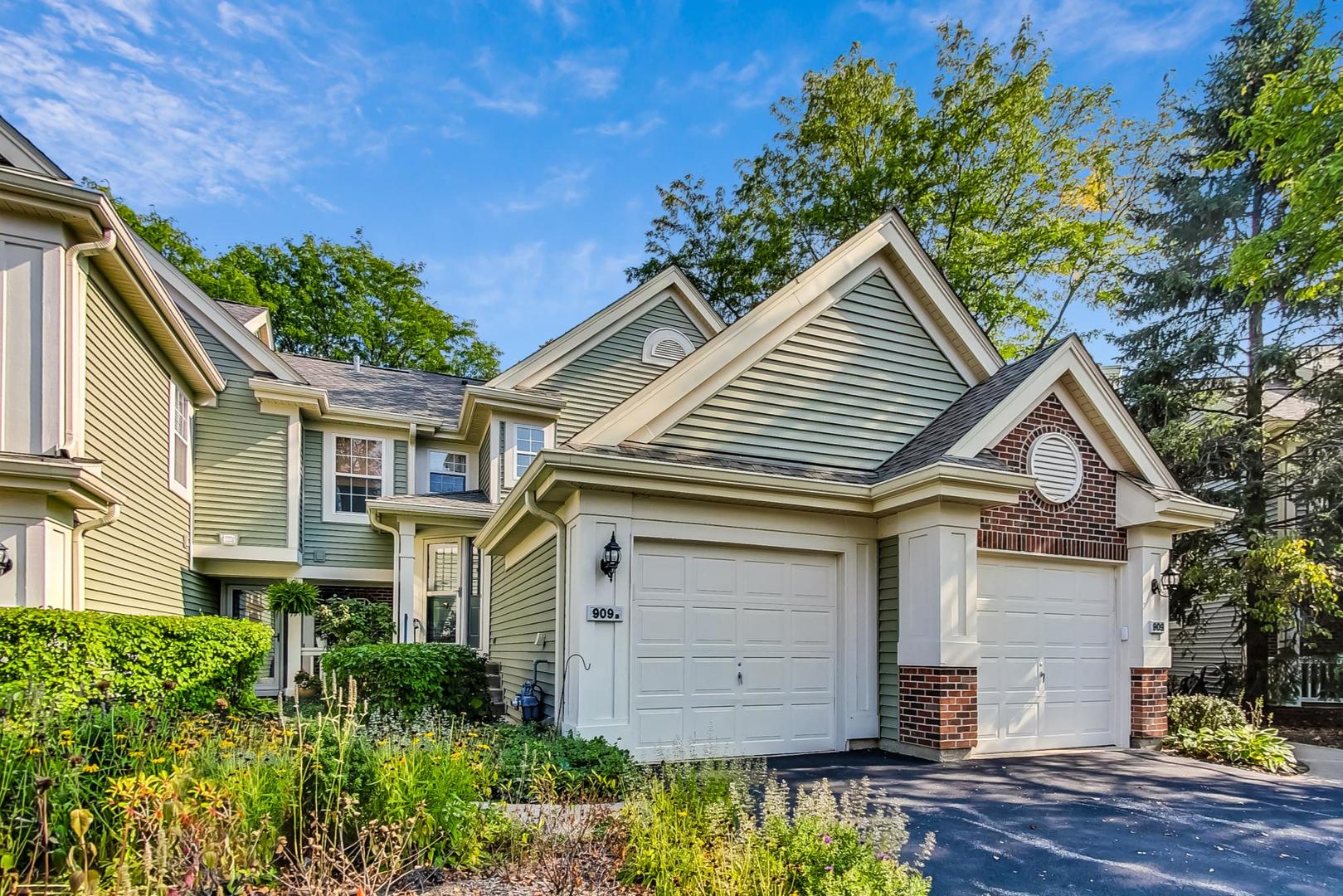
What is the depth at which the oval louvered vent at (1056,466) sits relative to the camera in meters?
8.56

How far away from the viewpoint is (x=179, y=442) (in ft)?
39.2

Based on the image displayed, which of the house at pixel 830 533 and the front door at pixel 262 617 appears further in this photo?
the front door at pixel 262 617

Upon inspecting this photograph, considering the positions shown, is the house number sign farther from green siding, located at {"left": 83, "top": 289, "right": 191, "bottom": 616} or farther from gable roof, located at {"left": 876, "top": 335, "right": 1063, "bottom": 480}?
green siding, located at {"left": 83, "top": 289, "right": 191, "bottom": 616}

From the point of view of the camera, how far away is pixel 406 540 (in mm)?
13305

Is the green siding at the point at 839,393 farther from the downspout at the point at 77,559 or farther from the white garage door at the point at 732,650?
the downspout at the point at 77,559

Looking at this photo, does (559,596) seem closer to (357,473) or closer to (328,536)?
(328,536)

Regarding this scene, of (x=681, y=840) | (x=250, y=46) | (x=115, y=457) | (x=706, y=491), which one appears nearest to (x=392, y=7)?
(x=250, y=46)

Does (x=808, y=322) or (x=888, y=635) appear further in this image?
(x=808, y=322)

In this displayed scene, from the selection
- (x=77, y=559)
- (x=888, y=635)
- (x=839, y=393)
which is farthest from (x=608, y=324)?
(x=77, y=559)

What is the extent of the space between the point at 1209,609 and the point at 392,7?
1849 centimetres

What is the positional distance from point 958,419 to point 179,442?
38.5 ft

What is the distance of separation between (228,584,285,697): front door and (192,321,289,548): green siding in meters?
1.66

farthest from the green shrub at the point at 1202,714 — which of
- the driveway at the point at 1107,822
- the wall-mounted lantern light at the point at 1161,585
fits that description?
the wall-mounted lantern light at the point at 1161,585

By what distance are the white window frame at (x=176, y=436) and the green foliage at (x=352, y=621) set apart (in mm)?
3181
